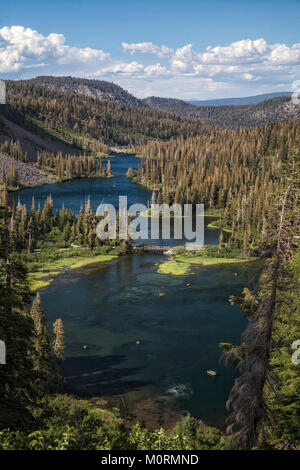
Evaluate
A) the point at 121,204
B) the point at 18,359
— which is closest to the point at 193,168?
the point at 121,204

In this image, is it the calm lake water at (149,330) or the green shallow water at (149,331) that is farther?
the green shallow water at (149,331)

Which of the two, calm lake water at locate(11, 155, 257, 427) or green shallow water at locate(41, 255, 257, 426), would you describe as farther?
green shallow water at locate(41, 255, 257, 426)

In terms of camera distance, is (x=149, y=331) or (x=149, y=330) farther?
(x=149, y=330)
